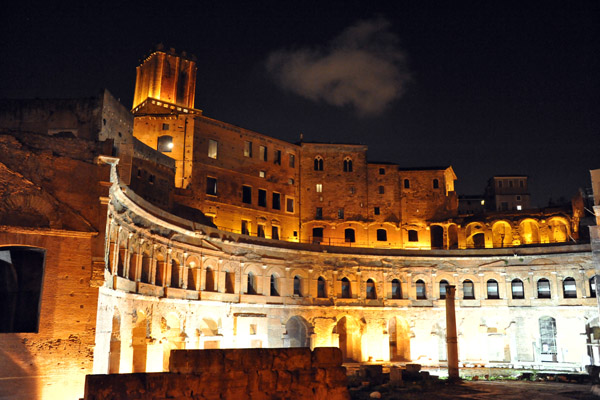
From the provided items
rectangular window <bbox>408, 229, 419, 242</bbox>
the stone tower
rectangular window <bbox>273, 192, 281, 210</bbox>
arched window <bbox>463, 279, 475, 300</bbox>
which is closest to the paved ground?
arched window <bbox>463, 279, 475, 300</bbox>

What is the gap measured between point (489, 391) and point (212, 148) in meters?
26.6

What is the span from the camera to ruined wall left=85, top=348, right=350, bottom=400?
1431cm

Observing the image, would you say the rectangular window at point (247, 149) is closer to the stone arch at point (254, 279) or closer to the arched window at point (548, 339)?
the stone arch at point (254, 279)

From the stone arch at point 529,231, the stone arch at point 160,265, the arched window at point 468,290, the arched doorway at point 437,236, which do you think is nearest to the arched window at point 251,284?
the stone arch at point 160,265

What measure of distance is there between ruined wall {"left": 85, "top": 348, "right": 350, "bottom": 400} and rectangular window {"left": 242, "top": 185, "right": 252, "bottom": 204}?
29204 millimetres

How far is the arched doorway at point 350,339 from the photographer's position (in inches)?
1718

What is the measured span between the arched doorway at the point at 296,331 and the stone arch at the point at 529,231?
803 inches

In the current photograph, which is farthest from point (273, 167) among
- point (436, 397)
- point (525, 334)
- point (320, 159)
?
point (436, 397)

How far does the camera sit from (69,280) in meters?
20.1

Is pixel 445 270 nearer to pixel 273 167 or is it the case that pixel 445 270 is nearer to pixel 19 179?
pixel 273 167

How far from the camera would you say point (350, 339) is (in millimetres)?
44875

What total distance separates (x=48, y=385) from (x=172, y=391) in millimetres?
6357

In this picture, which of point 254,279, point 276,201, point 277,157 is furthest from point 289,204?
point 254,279

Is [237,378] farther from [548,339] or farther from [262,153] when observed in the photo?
[548,339]
